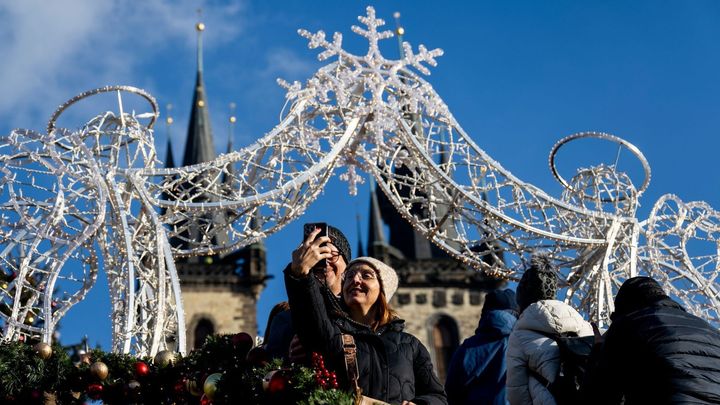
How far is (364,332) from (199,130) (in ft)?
124

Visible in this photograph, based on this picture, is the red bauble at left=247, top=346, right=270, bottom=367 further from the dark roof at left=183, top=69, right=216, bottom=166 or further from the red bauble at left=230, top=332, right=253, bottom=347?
the dark roof at left=183, top=69, right=216, bottom=166

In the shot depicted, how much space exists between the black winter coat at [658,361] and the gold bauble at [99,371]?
298cm

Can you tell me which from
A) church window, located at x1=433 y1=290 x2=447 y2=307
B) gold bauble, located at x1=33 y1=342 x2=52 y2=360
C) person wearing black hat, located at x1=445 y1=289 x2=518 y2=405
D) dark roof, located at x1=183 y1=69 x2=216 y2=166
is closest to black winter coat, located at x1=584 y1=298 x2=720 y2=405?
person wearing black hat, located at x1=445 y1=289 x2=518 y2=405

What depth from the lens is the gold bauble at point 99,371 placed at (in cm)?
626

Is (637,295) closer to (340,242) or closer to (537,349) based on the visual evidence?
(537,349)

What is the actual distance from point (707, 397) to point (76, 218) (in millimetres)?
7033

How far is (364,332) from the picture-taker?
4.51m

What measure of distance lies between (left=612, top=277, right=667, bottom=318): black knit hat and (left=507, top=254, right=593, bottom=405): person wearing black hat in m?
0.55

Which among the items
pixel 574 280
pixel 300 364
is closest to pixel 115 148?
pixel 574 280

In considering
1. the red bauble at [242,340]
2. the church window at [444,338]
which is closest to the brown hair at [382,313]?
the red bauble at [242,340]

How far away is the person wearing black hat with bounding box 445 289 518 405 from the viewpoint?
600 centimetres

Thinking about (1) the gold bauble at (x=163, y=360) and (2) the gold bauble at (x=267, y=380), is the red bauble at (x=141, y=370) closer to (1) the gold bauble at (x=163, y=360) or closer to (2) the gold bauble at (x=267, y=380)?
(1) the gold bauble at (x=163, y=360)

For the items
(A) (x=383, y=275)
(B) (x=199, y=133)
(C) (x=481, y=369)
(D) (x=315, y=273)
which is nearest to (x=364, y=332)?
(A) (x=383, y=275)

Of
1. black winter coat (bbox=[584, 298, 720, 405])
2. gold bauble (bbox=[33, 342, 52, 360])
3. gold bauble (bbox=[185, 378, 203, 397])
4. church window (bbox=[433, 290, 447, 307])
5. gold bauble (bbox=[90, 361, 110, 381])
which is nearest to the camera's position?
black winter coat (bbox=[584, 298, 720, 405])
